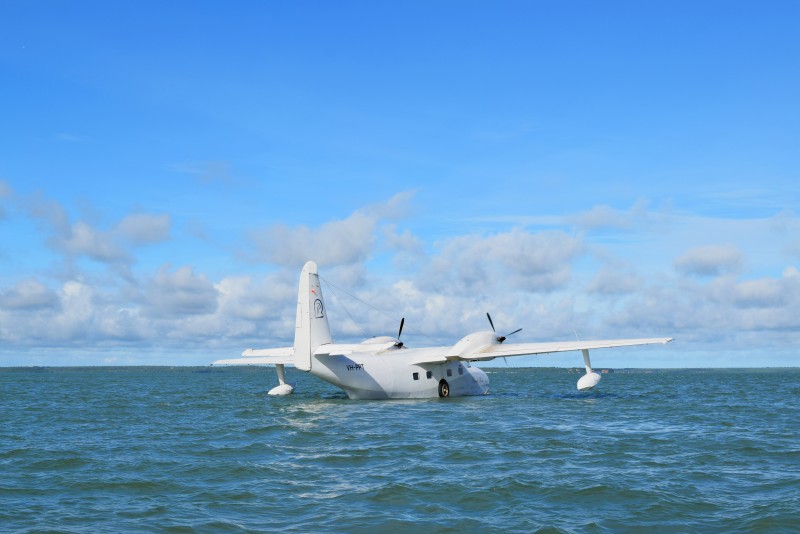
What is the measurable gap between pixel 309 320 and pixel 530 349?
41.8 ft

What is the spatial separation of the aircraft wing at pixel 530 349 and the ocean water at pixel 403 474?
817 centimetres

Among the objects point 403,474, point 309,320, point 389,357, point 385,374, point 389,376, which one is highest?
point 309,320

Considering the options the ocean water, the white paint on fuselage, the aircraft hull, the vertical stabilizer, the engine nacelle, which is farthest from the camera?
the engine nacelle

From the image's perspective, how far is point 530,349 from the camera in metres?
37.5

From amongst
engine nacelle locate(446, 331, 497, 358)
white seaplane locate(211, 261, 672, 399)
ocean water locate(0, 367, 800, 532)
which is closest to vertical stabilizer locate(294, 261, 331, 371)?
white seaplane locate(211, 261, 672, 399)

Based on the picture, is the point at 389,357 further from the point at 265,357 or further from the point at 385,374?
the point at 265,357

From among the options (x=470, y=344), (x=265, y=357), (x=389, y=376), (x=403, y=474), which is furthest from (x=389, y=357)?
(x=403, y=474)

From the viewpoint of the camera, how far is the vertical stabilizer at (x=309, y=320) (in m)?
33.2

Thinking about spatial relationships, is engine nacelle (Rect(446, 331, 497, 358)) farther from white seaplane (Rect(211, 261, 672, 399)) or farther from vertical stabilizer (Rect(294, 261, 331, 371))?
vertical stabilizer (Rect(294, 261, 331, 371))

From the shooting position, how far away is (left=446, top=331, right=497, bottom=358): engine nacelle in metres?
37.4

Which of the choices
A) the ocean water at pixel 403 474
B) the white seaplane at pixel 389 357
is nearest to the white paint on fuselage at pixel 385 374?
the white seaplane at pixel 389 357

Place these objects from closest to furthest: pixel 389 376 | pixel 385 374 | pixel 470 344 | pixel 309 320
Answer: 1. pixel 309 320
2. pixel 385 374
3. pixel 389 376
4. pixel 470 344

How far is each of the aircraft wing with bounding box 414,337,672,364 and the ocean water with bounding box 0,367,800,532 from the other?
26.8 ft

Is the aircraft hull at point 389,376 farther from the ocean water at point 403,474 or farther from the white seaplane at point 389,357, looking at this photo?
the ocean water at point 403,474
